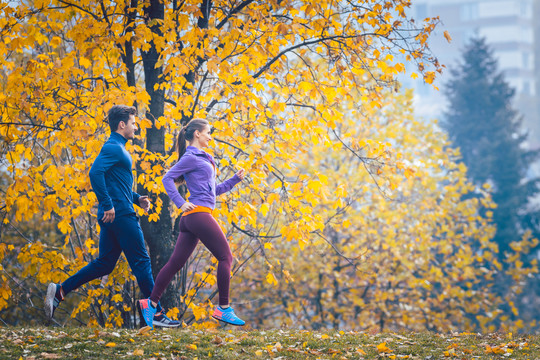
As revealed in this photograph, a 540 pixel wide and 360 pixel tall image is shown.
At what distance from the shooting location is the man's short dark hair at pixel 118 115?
16.9 feet

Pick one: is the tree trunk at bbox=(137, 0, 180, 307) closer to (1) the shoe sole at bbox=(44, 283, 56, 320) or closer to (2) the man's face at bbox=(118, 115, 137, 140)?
(2) the man's face at bbox=(118, 115, 137, 140)

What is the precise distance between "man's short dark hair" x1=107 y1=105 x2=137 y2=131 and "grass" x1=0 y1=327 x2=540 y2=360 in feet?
6.62

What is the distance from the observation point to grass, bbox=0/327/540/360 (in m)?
4.43

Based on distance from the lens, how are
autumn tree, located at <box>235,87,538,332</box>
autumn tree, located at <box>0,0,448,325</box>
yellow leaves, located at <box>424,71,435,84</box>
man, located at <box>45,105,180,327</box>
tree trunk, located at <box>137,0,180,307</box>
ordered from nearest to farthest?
man, located at <box>45,105,180,327</box>
autumn tree, located at <box>0,0,448,325</box>
yellow leaves, located at <box>424,71,435,84</box>
tree trunk, located at <box>137,0,180,307</box>
autumn tree, located at <box>235,87,538,332</box>

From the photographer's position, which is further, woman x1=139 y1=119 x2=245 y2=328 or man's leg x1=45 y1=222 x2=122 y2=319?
man's leg x1=45 y1=222 x2=122 y2=319

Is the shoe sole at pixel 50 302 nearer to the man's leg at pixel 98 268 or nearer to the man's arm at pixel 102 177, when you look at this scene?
the man's leg at pixel 98 268

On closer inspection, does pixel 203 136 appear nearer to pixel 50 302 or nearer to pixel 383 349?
pixel 50 302

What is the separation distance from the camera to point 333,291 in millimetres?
14438

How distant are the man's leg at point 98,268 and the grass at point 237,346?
17.5 inches

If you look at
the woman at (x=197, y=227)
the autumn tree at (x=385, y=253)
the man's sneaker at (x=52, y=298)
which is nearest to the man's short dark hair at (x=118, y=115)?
the woman at (x=197, y=227)

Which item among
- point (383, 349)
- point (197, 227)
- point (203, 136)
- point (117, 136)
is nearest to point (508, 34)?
point (203, 136)

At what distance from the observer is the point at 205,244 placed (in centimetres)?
494

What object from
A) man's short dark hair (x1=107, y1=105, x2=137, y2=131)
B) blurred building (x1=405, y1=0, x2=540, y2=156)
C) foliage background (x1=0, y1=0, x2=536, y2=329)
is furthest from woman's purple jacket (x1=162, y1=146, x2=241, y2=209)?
blurred building (x1=405, y1=0, x2=540, y2=156)

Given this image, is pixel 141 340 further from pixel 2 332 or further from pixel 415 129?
Answer: pixel 415 129
